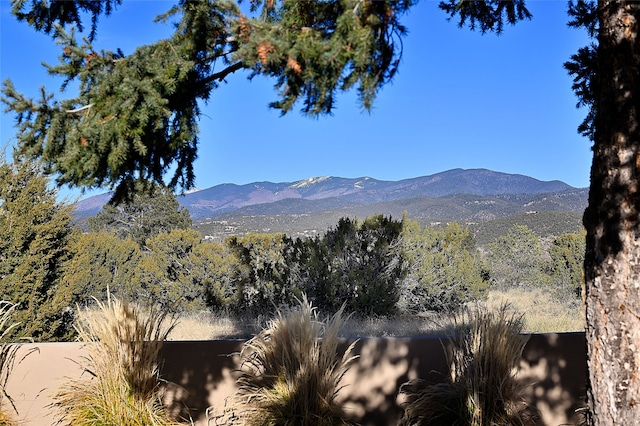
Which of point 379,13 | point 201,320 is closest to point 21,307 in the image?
point 201,320

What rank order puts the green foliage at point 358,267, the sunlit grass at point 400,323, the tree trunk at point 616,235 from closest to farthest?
the tree trunk at point 616,235, the sunlit grass at point 400,323, the green foliage at point 358,267

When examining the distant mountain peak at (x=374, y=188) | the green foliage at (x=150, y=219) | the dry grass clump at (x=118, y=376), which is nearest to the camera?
the dry grass clump at (x=118, y=376)

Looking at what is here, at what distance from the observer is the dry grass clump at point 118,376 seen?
3.42 m

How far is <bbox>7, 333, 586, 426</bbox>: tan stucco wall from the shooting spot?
3.71 meters

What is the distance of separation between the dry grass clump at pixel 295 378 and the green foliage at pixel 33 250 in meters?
5.01

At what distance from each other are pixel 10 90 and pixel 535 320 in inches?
320

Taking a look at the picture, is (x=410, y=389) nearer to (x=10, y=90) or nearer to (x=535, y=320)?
(x=10, y=90)

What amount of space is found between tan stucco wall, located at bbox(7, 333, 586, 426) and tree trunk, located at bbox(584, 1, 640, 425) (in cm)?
119

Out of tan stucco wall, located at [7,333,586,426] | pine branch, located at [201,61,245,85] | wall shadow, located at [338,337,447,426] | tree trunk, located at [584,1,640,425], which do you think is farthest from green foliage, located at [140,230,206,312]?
tree trunk, located at [584,1,640,425]

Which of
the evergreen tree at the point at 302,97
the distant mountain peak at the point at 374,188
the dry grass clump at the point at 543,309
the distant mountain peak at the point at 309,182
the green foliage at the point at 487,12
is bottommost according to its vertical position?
the dry grass clump at the point at 543,309

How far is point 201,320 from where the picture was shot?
10367 millimetres

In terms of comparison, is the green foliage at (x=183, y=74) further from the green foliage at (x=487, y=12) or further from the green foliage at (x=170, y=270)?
the green foliage at (x=170, y=270)

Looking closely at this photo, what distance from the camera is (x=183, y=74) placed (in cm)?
302

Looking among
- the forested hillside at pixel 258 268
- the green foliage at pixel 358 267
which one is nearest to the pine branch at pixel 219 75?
the forested hillside at pixel 258 268
